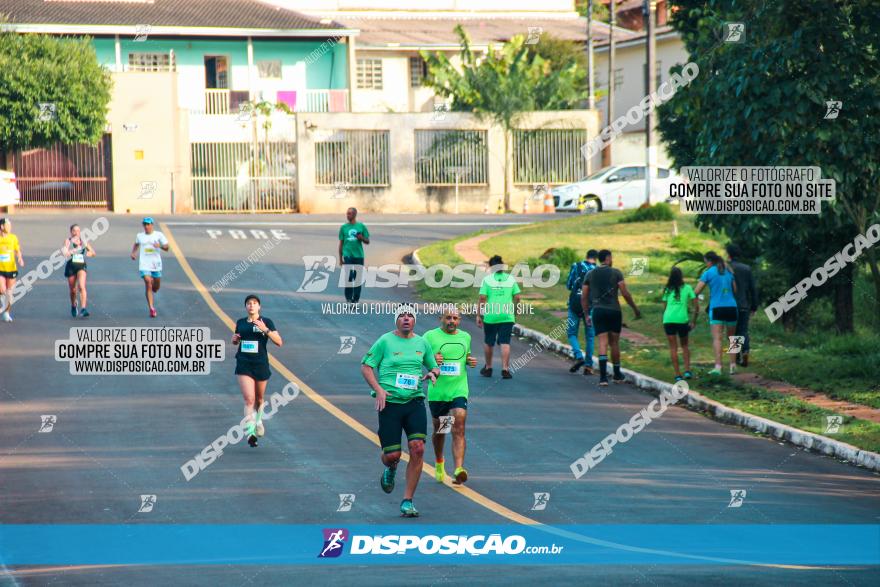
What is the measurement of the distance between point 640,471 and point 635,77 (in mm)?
56140

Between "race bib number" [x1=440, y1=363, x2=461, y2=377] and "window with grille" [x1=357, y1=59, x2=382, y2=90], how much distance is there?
167 feet

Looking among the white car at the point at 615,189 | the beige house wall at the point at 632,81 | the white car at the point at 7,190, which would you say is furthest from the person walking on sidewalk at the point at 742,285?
the beige house wall at the point at 632,81

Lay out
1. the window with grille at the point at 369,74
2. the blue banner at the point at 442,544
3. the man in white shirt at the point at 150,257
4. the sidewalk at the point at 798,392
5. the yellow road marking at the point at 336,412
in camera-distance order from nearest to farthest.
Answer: the blue banner at the point at 442,544
the yellow road marking at the point at 336,412
the sidewalk at the point at 798,392
the man in white shirt at the point at 150,257
the window with grille at the point at 369,74

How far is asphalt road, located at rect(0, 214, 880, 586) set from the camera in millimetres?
10555

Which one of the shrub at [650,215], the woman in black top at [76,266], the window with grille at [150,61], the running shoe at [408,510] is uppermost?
the window with grille at [150,61]

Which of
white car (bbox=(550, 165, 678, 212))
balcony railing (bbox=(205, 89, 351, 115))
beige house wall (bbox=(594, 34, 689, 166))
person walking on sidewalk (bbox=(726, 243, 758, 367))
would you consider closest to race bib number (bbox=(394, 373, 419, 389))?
person walking on sidewalk (bbox=(726, 243, 758, 367))

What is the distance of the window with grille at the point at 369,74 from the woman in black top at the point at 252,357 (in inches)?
1916

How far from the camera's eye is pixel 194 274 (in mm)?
30000

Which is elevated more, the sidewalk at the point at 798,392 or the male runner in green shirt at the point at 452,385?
the male runner in green shirt at the point at 452,385

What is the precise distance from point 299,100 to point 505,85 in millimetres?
9184

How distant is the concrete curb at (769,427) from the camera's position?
15555 mm

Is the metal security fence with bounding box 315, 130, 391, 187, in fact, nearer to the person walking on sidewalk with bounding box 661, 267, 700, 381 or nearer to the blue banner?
the person walking on sidewalk with bounding box 661, 267, 700, 381

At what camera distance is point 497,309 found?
65.9 ft

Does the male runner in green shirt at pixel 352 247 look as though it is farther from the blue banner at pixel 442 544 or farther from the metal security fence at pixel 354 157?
the metal security fence at pixel 354 157
